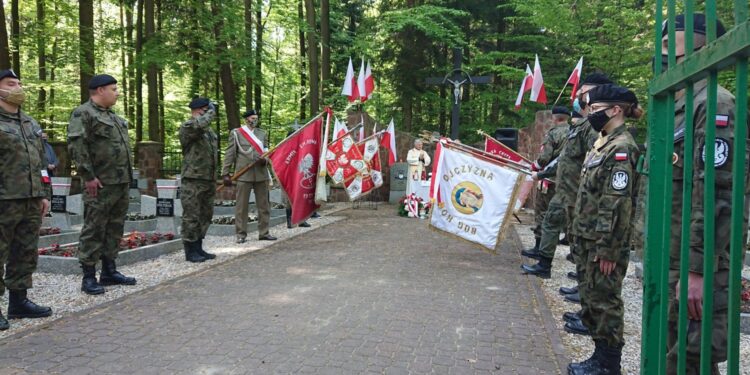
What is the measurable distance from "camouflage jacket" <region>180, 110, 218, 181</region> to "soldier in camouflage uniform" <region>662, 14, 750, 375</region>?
596cm

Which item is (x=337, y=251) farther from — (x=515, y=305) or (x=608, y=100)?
(x=608, y=100)

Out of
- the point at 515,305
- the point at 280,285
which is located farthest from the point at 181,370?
the point at 515,305

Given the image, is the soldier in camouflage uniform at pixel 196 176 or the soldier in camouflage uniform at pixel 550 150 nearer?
the soldier in camouflage uniform at pixel 550 150

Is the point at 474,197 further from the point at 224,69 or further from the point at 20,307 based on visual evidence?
the point at 224,69

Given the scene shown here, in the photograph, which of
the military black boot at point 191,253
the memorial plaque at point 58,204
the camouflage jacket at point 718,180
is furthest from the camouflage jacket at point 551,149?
the memorial plaque at point 58,204

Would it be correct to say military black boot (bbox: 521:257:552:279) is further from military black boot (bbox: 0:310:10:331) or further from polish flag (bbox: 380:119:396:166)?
polish flag (bbox: 380:119:396:166)

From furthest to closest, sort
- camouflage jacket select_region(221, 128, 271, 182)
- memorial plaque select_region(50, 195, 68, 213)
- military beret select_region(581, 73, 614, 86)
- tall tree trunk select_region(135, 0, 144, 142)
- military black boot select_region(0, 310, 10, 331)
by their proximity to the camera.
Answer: tall tree trunk select_region(135, 0, 144, 142), memorial plaque select_region(50, 195, 68, 213), camouflage jacket select_region(221, 128, 271, 182), military beret select_region(581, 73, 614, 86), military black boot select_region(0, 310, 10, 331)

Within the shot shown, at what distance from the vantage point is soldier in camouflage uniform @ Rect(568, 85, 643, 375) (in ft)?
10.6

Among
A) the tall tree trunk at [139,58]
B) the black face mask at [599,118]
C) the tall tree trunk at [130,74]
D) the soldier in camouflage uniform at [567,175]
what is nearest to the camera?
the black face mask at [599,118]

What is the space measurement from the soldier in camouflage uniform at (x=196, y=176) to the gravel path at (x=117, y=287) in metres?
0.39

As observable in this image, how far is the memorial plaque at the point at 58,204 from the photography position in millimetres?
9500

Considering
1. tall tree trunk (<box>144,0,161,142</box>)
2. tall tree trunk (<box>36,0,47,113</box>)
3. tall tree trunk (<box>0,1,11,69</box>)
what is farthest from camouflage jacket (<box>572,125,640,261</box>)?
tall tree trunk (<box>36,0,47,113</box>)

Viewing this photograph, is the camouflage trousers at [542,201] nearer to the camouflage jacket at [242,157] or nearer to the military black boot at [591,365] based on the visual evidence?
the military black boot at [591,365]

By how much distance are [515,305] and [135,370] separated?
3.53 m
